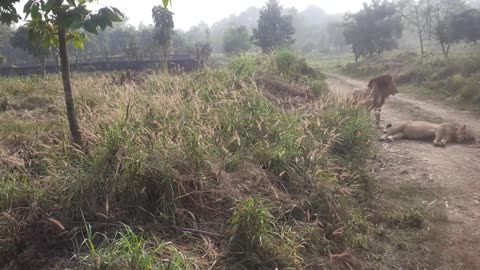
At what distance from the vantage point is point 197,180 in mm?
3693

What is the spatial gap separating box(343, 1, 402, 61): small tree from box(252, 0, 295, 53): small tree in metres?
5.98

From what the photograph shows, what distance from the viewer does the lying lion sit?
24.5 feet

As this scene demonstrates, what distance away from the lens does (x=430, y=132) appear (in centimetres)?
780

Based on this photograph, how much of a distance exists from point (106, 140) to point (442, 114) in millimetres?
9421

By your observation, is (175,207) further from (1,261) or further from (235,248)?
(1,261)

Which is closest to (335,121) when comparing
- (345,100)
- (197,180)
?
(345,100)

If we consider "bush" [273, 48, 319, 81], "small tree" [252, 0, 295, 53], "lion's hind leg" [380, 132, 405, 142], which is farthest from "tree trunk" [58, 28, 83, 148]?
"small tree" [252, 0, 295, 53]

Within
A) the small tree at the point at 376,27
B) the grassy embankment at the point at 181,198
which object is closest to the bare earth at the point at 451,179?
the grassy embankment at the point at 181,198

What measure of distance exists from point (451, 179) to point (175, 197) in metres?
4.33

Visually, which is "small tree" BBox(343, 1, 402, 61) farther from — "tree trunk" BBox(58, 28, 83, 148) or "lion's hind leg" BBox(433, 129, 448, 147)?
"tree trunk" BBox(58, 28, 83, 148)

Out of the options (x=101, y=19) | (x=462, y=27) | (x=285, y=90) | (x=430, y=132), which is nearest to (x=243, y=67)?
(x=285, y=90)

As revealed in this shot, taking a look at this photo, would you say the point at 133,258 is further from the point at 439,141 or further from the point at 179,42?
the point at 179,42

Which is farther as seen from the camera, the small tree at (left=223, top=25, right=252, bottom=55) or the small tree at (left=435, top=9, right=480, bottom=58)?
the small tree at (left=223, top=25, right=252, bottom=55)

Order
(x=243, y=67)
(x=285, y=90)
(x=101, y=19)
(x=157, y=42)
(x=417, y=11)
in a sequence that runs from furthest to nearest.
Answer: (x=157, y=42) → (x=417, y=11) → (x=243, y=67) → (x=285, y=90) → (x=101, y=19)
